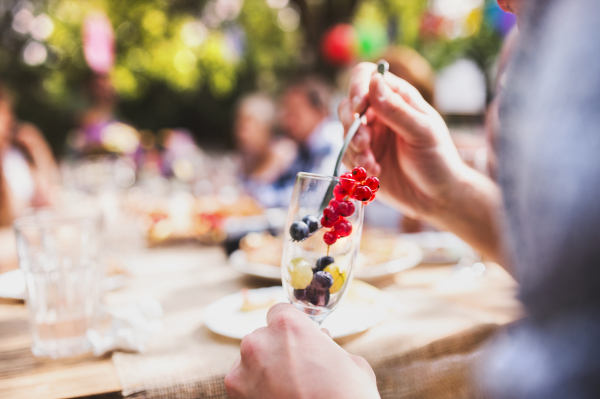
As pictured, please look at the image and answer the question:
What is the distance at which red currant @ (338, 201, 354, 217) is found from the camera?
2.20 ft

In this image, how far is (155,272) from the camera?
144 centimetres

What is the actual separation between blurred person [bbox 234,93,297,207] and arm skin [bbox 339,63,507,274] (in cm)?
241

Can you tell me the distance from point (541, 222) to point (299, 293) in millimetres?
405

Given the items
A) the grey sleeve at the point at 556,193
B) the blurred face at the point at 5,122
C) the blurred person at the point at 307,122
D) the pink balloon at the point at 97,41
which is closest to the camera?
the grey sleeve at the point at 556,193

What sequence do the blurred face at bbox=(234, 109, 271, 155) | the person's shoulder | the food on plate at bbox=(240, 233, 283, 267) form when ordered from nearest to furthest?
the food on plate at bbox=(240, 233, 283, 267) → the person's shoulder → the blurred face at bbox=(234, 109, 271, 155)

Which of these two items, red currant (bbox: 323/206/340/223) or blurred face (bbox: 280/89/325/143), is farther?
blurred face (bbox: 280/89/325/143)

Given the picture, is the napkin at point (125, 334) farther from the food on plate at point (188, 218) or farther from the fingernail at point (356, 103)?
the food on plate at point (188, 218)

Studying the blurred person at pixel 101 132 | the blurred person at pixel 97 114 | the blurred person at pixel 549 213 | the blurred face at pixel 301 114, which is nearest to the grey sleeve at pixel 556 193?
the blurred person at pixel 549 213

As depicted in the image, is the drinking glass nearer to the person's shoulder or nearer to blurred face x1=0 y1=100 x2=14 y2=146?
blurred face x1=0 y1=100 x2=14 y2=146

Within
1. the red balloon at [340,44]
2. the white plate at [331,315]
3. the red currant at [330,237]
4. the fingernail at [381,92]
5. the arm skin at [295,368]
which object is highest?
the red balloon at [340,44]

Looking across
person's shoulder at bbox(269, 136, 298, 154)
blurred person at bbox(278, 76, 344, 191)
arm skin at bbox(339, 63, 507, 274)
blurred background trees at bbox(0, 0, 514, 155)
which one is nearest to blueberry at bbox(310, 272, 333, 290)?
arm skin at bbox(339, 63, 507, 274)

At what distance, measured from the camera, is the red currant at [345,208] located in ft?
2.20

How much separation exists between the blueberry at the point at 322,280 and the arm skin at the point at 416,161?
0.30 meters

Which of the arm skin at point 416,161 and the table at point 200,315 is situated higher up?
the arm skin at point 416,161
